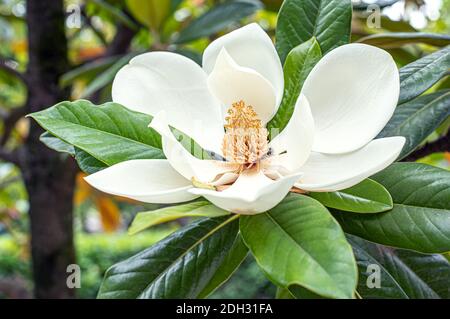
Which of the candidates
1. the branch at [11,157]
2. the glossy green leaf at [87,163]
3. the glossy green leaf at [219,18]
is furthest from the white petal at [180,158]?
the branch at [11,157]

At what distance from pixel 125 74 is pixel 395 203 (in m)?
0.28

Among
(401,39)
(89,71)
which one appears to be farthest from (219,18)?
(401,39)

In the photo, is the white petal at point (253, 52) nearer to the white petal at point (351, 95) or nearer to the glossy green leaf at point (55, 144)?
the white petal at point (351, 95)

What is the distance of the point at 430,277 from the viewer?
0.62 metres

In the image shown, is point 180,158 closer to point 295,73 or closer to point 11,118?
point 295,73

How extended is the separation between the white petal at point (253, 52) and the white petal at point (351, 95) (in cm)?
4

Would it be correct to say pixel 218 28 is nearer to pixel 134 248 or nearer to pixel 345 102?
pixel 345 102

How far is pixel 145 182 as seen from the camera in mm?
464

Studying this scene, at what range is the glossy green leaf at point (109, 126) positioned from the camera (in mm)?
495

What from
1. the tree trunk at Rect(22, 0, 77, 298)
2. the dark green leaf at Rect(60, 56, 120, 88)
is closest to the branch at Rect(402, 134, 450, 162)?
the dark green leaf at Rect(60, 56, 120, 88)

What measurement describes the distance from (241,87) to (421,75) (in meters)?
0.19

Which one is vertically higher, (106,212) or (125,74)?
(125,74)

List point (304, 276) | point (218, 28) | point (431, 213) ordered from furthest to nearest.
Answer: point (218, 28) < point (431, 213) < point (304, 276)
